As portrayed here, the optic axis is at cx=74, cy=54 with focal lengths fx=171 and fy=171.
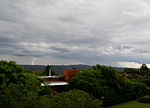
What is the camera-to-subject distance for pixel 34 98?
13617 millimetres

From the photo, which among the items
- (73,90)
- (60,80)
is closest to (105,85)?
(60,80)

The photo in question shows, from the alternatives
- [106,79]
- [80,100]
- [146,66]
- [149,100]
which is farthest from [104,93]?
[146,66]

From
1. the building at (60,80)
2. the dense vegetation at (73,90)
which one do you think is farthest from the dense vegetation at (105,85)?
the building at (60,80)

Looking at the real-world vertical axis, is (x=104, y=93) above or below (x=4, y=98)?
below

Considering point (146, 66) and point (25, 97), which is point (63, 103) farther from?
point (146, 66)

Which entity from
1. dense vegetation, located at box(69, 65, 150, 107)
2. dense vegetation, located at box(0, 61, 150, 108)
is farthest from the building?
dense vegetation, located at box(69, 65, 150, 107)

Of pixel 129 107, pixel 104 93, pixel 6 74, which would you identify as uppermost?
pixel 6 74

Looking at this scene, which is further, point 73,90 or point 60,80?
point 60,80

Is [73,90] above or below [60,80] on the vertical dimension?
above

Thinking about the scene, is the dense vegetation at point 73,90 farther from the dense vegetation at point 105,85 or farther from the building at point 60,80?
the building at point 60,80

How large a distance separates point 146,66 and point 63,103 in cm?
7757

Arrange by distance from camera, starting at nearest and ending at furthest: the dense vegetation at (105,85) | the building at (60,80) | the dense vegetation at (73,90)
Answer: the dense vegetation at (73,90) → the dense vegetation at (105,85) → the building at (60,80)

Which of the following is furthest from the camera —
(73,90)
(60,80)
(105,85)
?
(60,80)

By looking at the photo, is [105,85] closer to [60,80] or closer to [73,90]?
[60,80]
